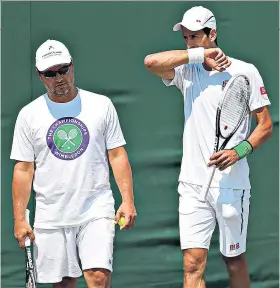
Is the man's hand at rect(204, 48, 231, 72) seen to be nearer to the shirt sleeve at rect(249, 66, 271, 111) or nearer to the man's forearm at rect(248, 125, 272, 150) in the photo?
the shirt sleeve at rect(249, 66, 271, 111)

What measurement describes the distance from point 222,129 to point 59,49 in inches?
39.2

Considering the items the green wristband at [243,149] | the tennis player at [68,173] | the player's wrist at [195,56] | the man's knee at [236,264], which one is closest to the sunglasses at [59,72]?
the tennis player at [68,173]

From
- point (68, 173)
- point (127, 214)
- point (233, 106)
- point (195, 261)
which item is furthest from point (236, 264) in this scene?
point (68, 173)

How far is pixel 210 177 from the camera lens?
A: 20.9ft

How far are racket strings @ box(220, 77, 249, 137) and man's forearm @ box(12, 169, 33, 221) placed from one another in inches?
43.8

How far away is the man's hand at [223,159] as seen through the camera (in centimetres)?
633

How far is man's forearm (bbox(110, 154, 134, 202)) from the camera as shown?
20.8 ft

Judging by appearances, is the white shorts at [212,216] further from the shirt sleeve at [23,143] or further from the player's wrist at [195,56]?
the shirt sleeve at [23,143]

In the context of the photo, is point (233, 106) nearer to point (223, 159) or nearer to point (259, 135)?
point (259, 135)

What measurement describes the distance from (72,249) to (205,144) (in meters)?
0.95

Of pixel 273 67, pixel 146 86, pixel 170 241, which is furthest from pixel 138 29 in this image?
pixel 170 241

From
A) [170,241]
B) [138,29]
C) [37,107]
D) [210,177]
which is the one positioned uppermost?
[138,29]

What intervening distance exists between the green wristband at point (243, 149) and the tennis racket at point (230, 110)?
0.09 metres

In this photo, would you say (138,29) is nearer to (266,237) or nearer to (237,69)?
(237,69)
